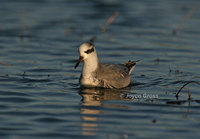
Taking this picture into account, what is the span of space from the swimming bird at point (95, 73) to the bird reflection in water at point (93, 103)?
8.2 inches

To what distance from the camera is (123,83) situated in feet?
40.2

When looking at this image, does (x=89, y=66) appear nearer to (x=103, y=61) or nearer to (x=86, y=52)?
(x=86, y=52)

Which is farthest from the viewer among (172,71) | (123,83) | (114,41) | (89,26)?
(89,26)

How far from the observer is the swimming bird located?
37.9 ft

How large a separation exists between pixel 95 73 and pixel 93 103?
5.08ft

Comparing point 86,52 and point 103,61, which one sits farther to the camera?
point 103,61

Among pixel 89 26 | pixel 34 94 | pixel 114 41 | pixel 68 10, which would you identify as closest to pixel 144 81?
pixel 34 94

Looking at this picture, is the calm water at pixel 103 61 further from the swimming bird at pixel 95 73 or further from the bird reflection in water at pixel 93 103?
the swimming bird at pixel 95 73

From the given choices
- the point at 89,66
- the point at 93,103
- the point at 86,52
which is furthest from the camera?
the point at 89,66

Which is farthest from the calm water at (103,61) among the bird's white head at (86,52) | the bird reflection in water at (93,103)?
the bird's white head at (86,52)

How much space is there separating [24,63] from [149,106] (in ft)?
20.0

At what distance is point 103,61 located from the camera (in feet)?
50.8

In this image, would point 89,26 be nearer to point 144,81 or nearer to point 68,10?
point 68,10

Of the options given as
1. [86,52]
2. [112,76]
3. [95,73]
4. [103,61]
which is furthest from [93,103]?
[103,61]
